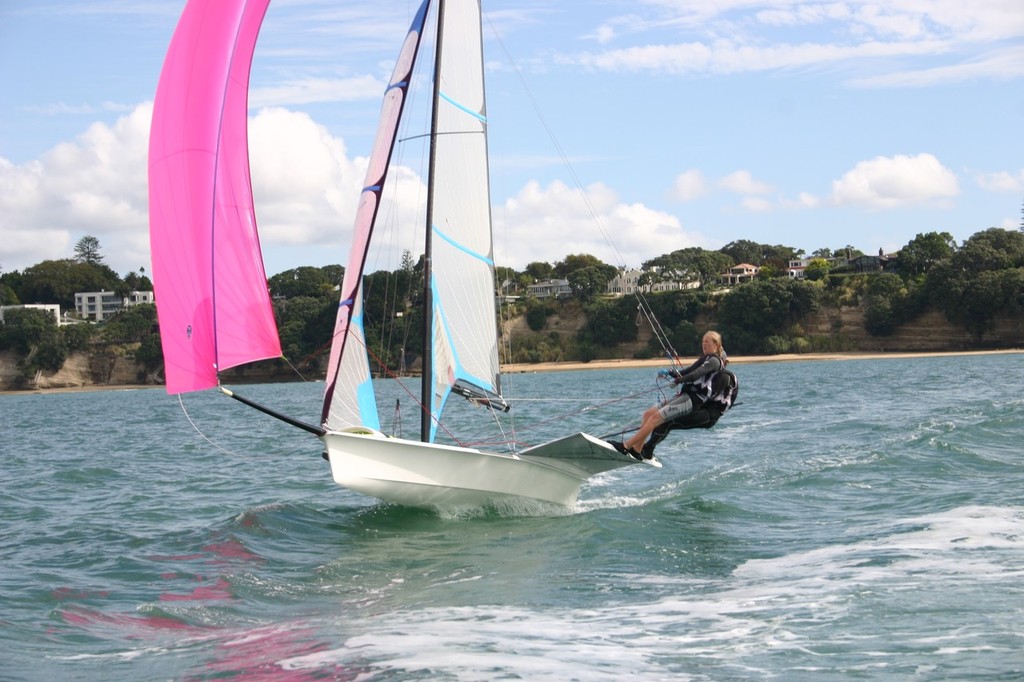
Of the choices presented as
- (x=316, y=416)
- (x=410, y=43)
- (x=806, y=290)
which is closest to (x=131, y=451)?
(x=316, y=416)

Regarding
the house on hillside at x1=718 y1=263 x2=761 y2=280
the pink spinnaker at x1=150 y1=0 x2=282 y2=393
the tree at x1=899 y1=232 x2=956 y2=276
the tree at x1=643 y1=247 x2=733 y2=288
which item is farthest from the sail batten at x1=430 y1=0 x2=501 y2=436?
the house on hillside at x1=718 y1=263 x2=761 y2=280

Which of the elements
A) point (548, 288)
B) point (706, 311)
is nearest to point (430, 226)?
point (706, 311)

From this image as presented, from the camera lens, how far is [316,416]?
33938 mm

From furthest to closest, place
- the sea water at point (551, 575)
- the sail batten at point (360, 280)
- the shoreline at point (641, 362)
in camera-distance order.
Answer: the shoreline at point (641, 362) < the sail batten at point (360, 280) < the sea water at point (551, 575)

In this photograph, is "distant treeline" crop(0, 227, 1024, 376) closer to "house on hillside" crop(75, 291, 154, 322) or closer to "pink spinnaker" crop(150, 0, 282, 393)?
"house on hillside" crop(75, 291, 154, 322)

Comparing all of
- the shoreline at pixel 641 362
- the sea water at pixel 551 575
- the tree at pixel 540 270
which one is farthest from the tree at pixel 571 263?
the sea water at pixel 551 575

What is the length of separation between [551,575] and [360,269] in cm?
375

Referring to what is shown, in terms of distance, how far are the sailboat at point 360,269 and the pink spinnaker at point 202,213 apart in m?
0.01

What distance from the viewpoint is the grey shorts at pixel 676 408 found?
1034 centimetres

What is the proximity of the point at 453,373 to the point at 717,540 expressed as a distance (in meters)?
3.36

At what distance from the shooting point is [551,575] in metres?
8.82

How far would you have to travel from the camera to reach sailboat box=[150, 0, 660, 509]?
936 centimetres

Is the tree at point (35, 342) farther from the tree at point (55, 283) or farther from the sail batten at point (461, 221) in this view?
the sail batten at point (461, 221)

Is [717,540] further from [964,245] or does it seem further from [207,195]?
[964,245]
